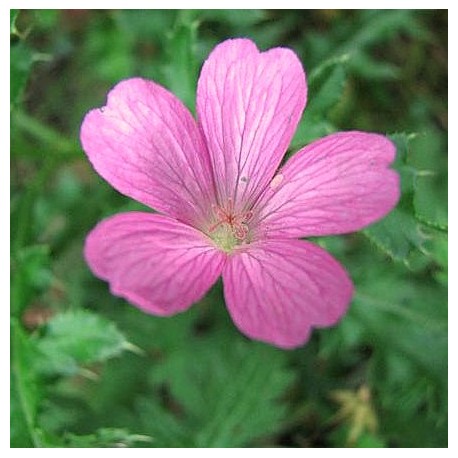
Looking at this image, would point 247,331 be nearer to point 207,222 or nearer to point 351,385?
point 207,222

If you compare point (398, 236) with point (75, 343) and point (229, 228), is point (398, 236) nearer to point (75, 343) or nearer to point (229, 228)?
point (229, 228)

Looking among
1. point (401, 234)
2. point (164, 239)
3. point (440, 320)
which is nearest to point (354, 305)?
point (440, 320)

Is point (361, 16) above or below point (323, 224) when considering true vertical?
above

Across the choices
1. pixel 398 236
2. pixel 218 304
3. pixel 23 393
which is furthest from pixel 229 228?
pixel 218 304

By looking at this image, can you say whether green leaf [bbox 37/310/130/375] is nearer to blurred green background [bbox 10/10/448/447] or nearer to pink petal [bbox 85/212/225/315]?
blurred green background [bbox 10/10/448/447]

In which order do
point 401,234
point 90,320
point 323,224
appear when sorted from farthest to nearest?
point 90,320 < point 401,234 < point 323,224

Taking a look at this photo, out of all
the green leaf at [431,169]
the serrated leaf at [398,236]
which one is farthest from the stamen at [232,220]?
the green leaf at [431,169]
